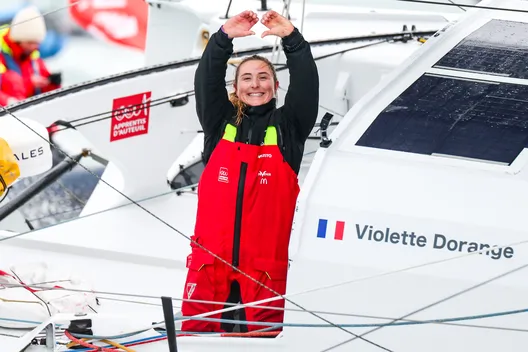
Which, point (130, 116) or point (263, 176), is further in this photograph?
point (130, 116)

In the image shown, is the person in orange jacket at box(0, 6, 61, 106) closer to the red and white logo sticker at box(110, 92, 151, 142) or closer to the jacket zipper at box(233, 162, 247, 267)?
the red and white logo sticker at box(110, 92, 151, 142)

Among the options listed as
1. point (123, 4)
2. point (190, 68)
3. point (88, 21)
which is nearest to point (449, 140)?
point (190, 68)

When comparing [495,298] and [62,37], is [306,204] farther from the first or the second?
[62,37]

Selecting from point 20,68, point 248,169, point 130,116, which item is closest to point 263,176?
point 248,169

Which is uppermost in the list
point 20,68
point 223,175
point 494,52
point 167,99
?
point 20,68

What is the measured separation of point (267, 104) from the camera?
3.40 meters

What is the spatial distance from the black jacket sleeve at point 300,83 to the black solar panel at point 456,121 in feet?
0.57

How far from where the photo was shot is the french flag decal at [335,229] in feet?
10.2

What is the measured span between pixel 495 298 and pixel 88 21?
952 centimetres

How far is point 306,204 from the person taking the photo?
10.3 ft

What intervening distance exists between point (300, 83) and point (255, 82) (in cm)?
14

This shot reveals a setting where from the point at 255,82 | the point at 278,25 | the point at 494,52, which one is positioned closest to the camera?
the point at 278,25

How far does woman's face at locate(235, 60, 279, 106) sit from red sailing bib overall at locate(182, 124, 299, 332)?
0.09m

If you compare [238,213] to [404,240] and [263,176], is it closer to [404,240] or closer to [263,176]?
[263,176]
